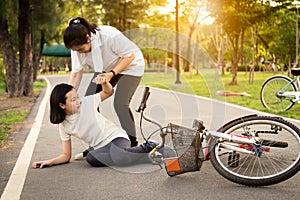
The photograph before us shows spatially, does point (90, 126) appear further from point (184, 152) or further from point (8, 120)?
point (8, 120)

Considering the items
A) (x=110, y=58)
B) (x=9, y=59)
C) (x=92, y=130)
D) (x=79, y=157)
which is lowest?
(x=79, y=157)

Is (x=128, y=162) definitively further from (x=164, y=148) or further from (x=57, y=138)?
(x=57, y=138)

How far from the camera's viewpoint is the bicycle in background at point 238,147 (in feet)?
13.6

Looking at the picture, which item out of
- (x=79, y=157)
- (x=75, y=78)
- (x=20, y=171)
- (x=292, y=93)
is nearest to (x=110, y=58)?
(x=75, y=78)

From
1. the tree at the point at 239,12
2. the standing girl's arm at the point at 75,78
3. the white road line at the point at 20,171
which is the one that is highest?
the tree at the point at 239,12

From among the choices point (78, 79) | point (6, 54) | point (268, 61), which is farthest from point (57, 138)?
point (268, 61)

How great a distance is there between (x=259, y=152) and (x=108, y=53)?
6.13 feet

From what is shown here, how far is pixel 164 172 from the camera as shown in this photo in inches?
180

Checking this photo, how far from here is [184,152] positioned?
13.9ft

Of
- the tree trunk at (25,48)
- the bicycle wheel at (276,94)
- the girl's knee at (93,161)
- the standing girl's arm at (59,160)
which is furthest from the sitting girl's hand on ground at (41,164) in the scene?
the tree trunk at (25,48)

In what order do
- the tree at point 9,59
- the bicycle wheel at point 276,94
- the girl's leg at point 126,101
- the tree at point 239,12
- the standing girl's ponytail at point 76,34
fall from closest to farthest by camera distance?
the standing girl's ponytail at point 76,34, the girl's leg at point 126,101, the bicycle wheel at point 276,94, the tree at point 9,59, the tree at point 239,12

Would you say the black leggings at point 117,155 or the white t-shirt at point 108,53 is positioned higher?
the white t-shirt at point 108,53

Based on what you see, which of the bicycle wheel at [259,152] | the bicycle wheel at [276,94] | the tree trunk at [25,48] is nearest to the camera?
the bicycle wheel at [259,152]

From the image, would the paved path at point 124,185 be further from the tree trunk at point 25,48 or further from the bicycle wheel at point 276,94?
the tree trunk at point 25,48
